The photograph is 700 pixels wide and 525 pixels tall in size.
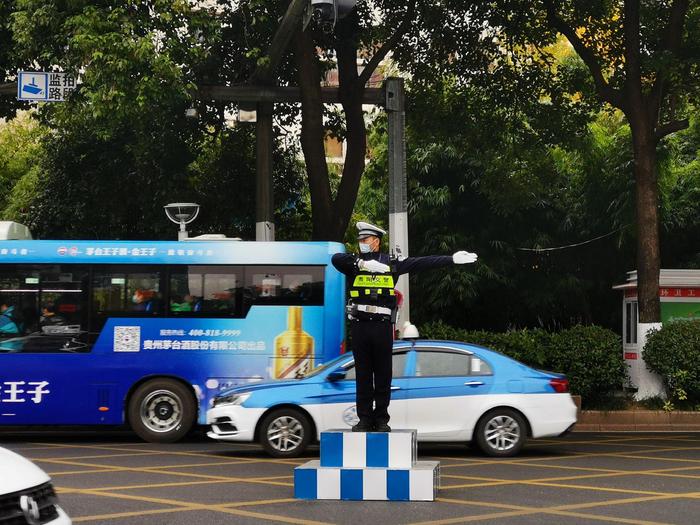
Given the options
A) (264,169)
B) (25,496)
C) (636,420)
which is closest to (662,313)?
(636,420)

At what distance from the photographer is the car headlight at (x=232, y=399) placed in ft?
45.4

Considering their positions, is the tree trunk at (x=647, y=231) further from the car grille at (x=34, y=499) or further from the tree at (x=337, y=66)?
the car grille at (x=34, y=499)

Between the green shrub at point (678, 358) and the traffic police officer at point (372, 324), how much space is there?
1030 cm

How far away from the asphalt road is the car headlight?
631mm

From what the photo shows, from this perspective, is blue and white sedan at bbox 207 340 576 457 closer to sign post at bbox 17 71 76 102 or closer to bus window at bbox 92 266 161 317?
bus window at bbox 92 266 161 317

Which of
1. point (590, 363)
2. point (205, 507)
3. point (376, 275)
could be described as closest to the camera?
point (205, 507)

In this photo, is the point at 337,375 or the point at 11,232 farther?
the point at 11,232

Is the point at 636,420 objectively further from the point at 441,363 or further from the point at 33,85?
the point at 33,85

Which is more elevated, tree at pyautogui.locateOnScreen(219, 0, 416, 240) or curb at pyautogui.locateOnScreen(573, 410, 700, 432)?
tree at pyautogui.locateOnScreen(219, 0, 416, 240)

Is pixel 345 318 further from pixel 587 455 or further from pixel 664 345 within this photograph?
pixel 664 345

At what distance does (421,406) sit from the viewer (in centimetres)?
1391

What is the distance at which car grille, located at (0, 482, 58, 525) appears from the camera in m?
4.77

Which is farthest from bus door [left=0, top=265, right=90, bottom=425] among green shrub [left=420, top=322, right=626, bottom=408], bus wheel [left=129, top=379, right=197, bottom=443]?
green shrub [left=420, top=322, right=626, bottom=408]

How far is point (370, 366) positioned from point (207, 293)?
6.26 m
